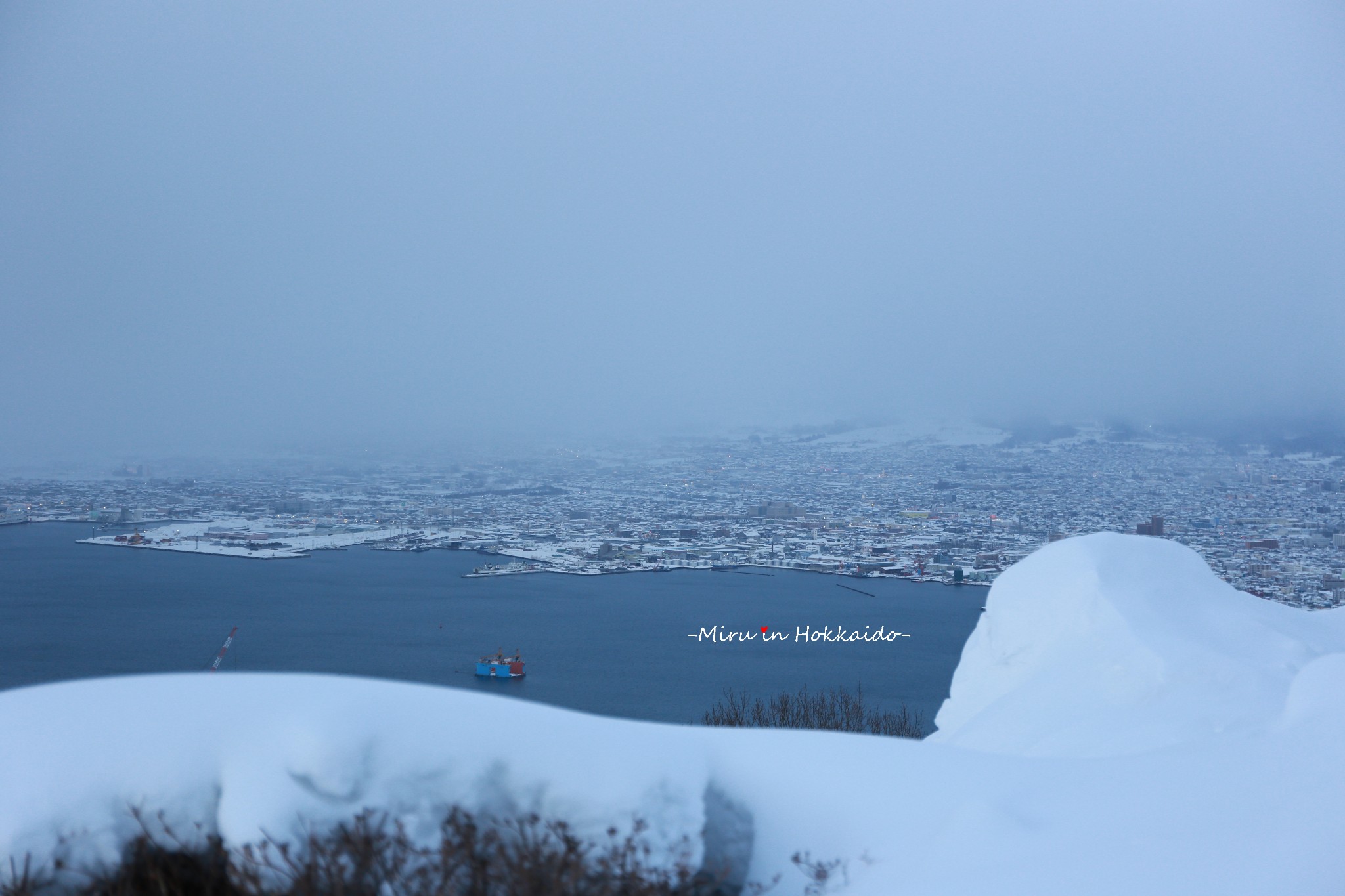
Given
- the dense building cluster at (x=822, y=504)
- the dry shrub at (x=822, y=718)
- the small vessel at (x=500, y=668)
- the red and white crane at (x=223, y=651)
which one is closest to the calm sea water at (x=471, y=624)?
the small vessel at (x=500, y=668)

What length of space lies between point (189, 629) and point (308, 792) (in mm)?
36598

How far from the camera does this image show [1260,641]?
17.8 feet

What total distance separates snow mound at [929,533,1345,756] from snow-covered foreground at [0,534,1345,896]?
0.56 meters

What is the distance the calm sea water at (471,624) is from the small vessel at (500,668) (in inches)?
12.7

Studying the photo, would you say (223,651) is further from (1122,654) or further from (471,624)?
(1122,654)

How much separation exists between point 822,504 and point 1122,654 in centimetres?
6099

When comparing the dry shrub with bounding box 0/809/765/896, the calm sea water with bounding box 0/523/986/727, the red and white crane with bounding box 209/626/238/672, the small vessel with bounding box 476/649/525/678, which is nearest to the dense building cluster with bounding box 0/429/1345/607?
the calm sea water with bounding box 0/523/986/727

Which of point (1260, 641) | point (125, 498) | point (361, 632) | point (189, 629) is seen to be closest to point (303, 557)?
point (189, 629)

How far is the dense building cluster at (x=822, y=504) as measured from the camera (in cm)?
4334

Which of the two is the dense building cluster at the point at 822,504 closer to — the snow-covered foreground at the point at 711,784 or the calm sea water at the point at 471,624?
the calm sea water at the point at 471,624

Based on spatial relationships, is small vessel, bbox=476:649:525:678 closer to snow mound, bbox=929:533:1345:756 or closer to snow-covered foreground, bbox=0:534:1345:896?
snow mound, bbox=929:533:1345:756

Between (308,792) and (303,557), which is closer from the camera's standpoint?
(308,792)

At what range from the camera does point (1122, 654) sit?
5438 mm

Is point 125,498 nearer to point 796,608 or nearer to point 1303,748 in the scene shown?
point 796,608
